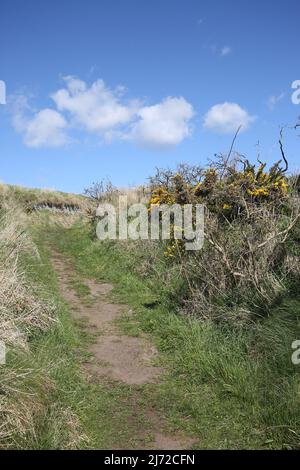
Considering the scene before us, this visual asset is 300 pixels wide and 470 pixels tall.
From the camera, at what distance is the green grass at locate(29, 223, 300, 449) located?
4.54 metres

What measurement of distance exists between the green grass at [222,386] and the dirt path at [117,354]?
0.57 feet

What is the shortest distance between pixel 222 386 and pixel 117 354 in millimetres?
1960

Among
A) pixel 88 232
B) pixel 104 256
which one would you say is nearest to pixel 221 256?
pixel 104 256

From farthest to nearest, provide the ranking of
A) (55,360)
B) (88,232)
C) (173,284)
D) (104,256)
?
(88,232) < (104,256) < (173,284) < (55,360)

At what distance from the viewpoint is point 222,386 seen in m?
5.41

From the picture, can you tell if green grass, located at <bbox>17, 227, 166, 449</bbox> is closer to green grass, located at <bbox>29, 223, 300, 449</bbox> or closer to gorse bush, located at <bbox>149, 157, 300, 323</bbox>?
green grass, located at <bbox>29, 223, 300, 449</bbox>

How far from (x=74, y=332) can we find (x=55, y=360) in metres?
1.59

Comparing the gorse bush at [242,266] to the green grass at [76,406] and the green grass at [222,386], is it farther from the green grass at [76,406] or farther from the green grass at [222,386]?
the green grass at [76,406]

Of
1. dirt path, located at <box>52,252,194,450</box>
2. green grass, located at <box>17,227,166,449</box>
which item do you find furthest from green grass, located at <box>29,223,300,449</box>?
dirt path, located at <box>52,252,194,450</box>

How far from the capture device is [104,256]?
529 inches

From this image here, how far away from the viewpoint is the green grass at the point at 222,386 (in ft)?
14.9

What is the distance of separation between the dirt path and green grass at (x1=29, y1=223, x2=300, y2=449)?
17cm
